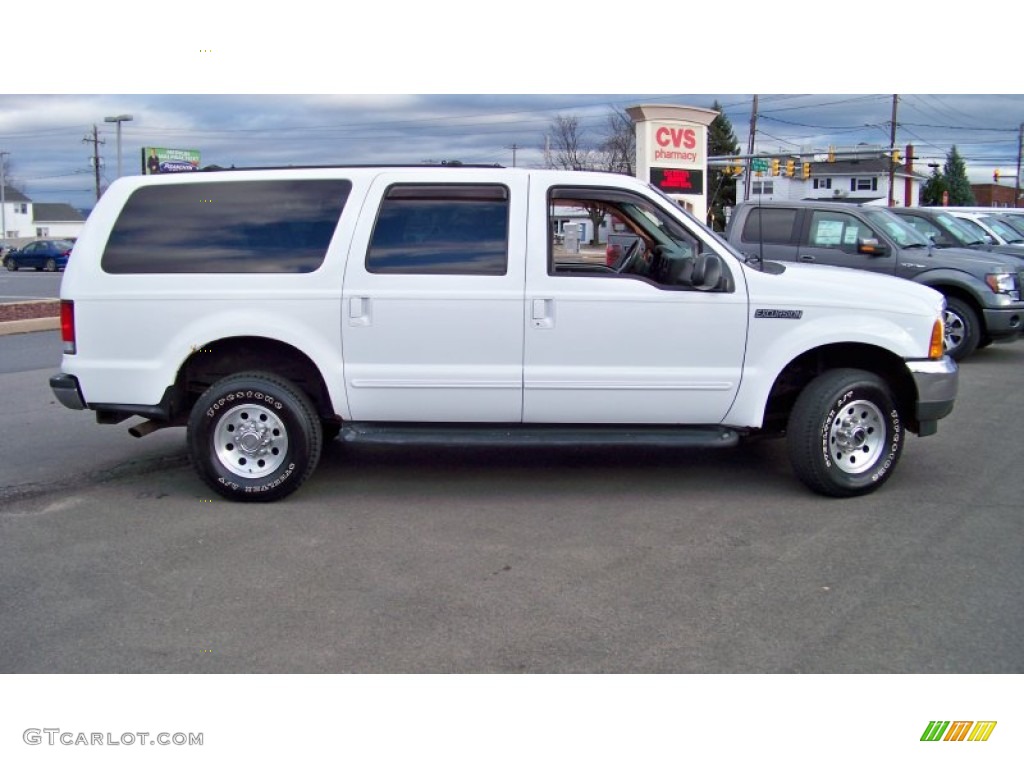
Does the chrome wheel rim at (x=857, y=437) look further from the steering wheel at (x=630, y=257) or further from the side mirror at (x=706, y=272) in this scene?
the steering wheel at (x=630, y=257)

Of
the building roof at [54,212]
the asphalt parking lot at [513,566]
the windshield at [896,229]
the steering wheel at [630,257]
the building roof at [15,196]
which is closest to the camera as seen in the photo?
the asphalt parking lot at [513,566]

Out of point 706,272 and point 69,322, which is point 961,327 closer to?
point 706,272

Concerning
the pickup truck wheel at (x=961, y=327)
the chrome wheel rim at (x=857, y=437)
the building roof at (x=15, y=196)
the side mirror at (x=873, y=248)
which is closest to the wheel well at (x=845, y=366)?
the chrome wheel rim at (x=857, y=437)

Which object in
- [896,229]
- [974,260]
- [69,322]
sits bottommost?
[69,322]

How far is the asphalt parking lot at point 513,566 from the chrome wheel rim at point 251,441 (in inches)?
11.2

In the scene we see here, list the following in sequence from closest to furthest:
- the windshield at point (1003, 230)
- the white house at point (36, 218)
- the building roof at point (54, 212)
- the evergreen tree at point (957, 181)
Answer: the windshield at point (1003, 230), the evergreen tree at point (957, 181), the white house at point (36, 218), the building roof at point (54, 212)

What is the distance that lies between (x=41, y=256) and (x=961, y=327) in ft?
136

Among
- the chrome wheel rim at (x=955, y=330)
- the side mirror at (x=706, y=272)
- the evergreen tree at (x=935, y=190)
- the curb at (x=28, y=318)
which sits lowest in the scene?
the curb at (x=28, y=318)

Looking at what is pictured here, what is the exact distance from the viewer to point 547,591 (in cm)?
482

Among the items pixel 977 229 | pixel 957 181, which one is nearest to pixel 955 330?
pixel 977 229

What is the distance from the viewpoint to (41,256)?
43406 millimetres

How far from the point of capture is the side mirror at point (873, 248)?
1245 cm

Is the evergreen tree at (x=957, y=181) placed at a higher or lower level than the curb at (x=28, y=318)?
higher

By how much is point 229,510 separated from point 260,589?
4.73ft
